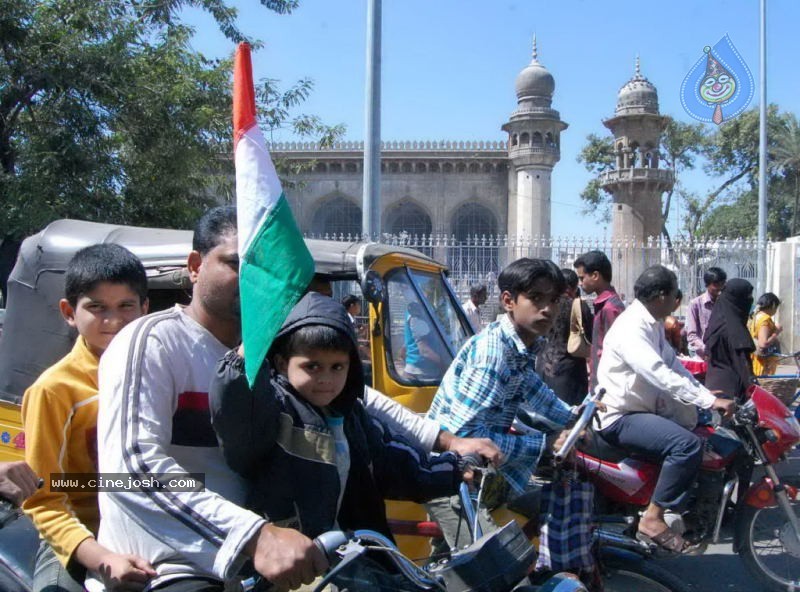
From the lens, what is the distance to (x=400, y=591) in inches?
59.9

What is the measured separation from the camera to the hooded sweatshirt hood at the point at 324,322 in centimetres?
179

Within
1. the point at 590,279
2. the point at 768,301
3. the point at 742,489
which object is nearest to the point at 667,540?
the point at 742,489

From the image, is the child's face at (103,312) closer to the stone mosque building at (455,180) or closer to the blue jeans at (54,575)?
the blue jeans at (54,575)

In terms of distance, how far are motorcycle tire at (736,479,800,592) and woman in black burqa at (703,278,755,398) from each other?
1.58 m

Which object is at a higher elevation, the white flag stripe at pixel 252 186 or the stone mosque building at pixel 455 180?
the stone mosque building at pixel 455 180

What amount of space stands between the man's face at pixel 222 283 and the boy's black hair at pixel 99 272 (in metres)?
0.69

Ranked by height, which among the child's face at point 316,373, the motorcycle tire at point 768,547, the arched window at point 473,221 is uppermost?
the arched window at point 473,221

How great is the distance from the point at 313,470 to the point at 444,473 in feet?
1.94

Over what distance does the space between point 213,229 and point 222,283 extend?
0.55 feet

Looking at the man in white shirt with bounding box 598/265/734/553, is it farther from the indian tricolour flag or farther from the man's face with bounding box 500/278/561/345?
the indian tricolour flag

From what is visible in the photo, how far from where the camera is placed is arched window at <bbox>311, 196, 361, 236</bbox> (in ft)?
107

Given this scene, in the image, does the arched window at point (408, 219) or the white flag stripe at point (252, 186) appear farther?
the arched window at point (408, 219)

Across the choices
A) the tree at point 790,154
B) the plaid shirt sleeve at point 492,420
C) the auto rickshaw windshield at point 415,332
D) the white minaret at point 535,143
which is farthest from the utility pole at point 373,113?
the tree at point 790,154

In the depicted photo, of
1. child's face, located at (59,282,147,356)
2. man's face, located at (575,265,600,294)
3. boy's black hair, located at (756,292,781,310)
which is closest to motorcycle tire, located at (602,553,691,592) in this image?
child's face, located at (59,282,147,356)
